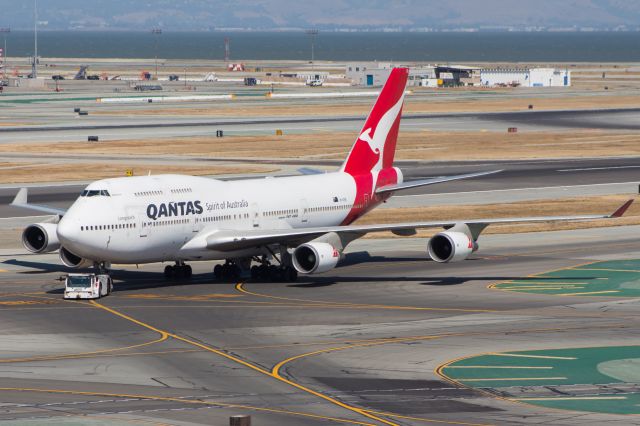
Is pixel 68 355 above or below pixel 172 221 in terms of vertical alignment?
below

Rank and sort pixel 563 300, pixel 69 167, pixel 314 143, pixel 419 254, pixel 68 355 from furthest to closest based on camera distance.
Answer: pixel 314 143 < pixel 69 167 < pixel 419 254 < pixel 563 300 < pixel 68 355

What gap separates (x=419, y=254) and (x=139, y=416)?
129 ft

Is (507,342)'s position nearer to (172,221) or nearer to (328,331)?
(328,331)

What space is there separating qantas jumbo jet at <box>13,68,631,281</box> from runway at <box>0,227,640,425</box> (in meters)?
1.78

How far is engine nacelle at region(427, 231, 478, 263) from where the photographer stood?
64.1 m

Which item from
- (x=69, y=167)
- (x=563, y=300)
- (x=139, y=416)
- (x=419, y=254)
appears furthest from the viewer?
(x=69, y=167)

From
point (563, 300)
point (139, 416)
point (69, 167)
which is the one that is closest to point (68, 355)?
point (139, 416)

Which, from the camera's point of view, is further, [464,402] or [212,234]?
[212,234]

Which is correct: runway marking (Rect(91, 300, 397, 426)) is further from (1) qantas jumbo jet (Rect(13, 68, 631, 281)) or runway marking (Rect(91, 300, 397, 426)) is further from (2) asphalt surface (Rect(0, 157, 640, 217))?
(2) asphalt surface (Rect(0, 157, 640, 217))

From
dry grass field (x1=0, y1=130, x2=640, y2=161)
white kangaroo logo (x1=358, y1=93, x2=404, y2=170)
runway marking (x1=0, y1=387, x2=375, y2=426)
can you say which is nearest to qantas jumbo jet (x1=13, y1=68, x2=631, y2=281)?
white kangaroo logo (x1=358, y1=93, x2=404, y2=170)

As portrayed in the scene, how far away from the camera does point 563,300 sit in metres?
61.0

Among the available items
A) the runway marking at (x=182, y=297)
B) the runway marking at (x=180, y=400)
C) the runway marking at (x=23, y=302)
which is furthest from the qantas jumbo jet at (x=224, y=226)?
the runway marking at (x=180, y=400)

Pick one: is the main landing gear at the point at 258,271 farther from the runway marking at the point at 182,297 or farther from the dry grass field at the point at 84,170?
the dry grass field at the point at 84,170

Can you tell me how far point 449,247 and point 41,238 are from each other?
20927mm
